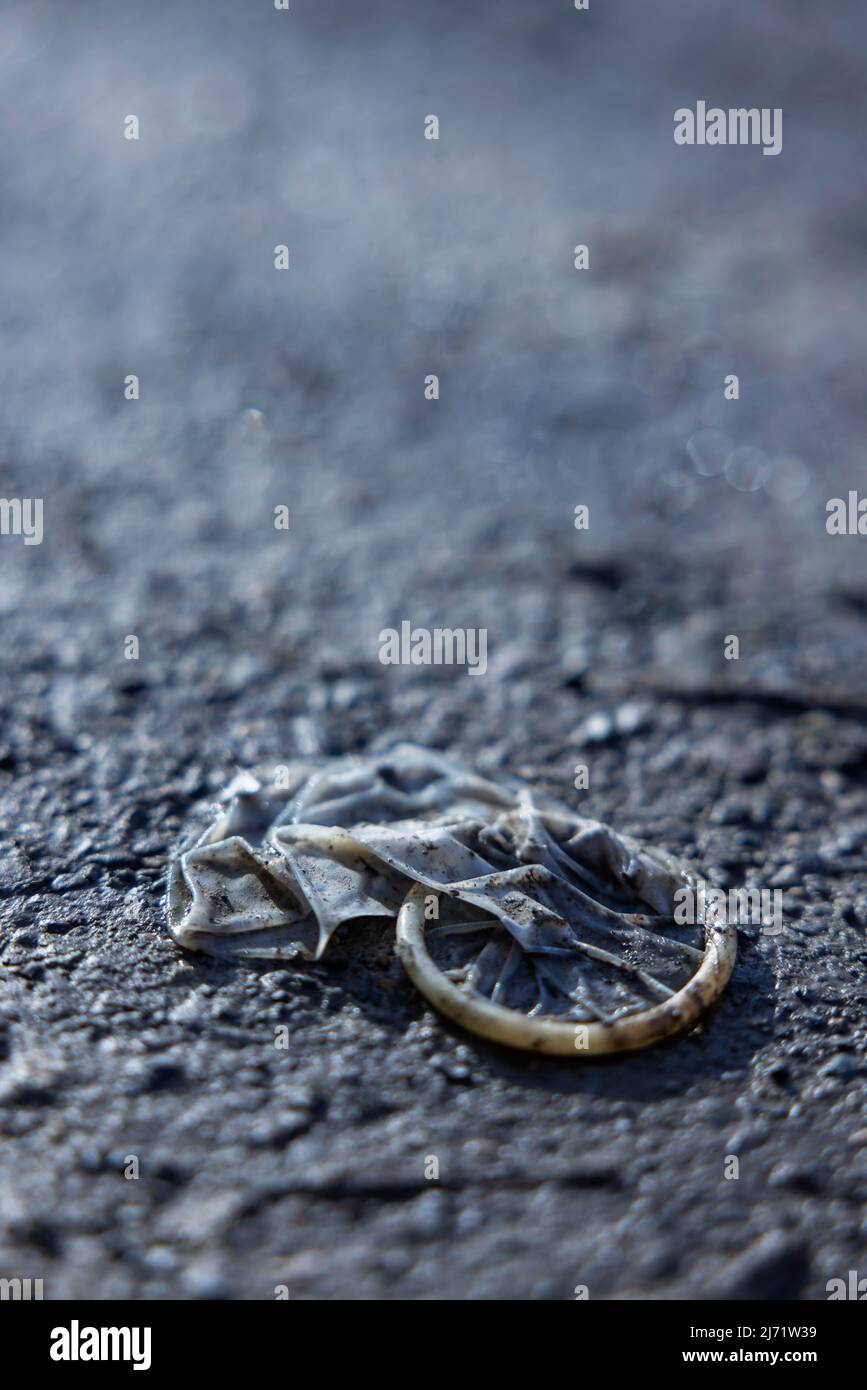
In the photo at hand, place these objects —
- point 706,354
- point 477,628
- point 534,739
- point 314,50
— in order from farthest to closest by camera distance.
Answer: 1. point 314,50
2. point 706,354
3. point 477,628
4. point 534,739

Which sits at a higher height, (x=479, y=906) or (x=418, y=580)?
(x=418, y=580)

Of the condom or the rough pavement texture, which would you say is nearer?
the rough pavement texture

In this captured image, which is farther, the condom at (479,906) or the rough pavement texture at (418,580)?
the condom at (479,906)

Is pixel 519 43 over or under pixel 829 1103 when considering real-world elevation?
over

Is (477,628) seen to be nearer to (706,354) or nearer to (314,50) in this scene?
(706,354)

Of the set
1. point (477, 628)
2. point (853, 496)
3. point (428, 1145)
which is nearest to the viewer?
point (428, 1145)

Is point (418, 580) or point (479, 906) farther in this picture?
point (418, 580)
